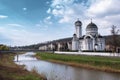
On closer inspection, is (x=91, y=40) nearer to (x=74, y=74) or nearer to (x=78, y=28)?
(x=78, y=28)

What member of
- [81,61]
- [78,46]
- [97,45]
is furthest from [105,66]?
[78,46]

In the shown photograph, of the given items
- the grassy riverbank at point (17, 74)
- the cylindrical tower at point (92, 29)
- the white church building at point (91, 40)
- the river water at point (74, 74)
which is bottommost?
the river water at point (74, 74)

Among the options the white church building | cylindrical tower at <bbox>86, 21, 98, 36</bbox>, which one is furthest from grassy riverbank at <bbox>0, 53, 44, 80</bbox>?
cylindrical tower at <bbox>86, 21, 98, 36</bbox>

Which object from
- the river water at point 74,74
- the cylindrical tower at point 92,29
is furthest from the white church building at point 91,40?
the river water at point 74,74

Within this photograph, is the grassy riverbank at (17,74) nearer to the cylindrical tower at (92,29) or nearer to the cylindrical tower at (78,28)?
the cylindrical tower at (92,29)

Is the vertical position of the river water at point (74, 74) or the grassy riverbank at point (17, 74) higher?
the grassy riverbank at point (17, 74)

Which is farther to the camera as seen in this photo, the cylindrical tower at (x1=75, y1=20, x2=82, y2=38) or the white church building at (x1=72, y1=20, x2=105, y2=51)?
the cylindrical tower at (x1=75, y1=20, x2=82, y2=38)

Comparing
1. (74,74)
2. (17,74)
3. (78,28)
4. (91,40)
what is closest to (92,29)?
(91,40)

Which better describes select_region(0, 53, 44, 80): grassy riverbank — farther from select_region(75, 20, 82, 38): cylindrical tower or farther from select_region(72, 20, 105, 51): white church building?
select_region(75, 20, 82, 38): cylindrical tower

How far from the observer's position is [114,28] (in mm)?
85188

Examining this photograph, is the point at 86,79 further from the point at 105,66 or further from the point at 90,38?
the point at 90,38

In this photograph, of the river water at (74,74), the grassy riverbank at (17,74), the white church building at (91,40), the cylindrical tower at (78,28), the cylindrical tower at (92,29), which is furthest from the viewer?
the cylindrical tower at (78,28)

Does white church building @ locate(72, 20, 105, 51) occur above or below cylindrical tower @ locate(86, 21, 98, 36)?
below

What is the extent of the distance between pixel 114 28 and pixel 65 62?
2674 cm
